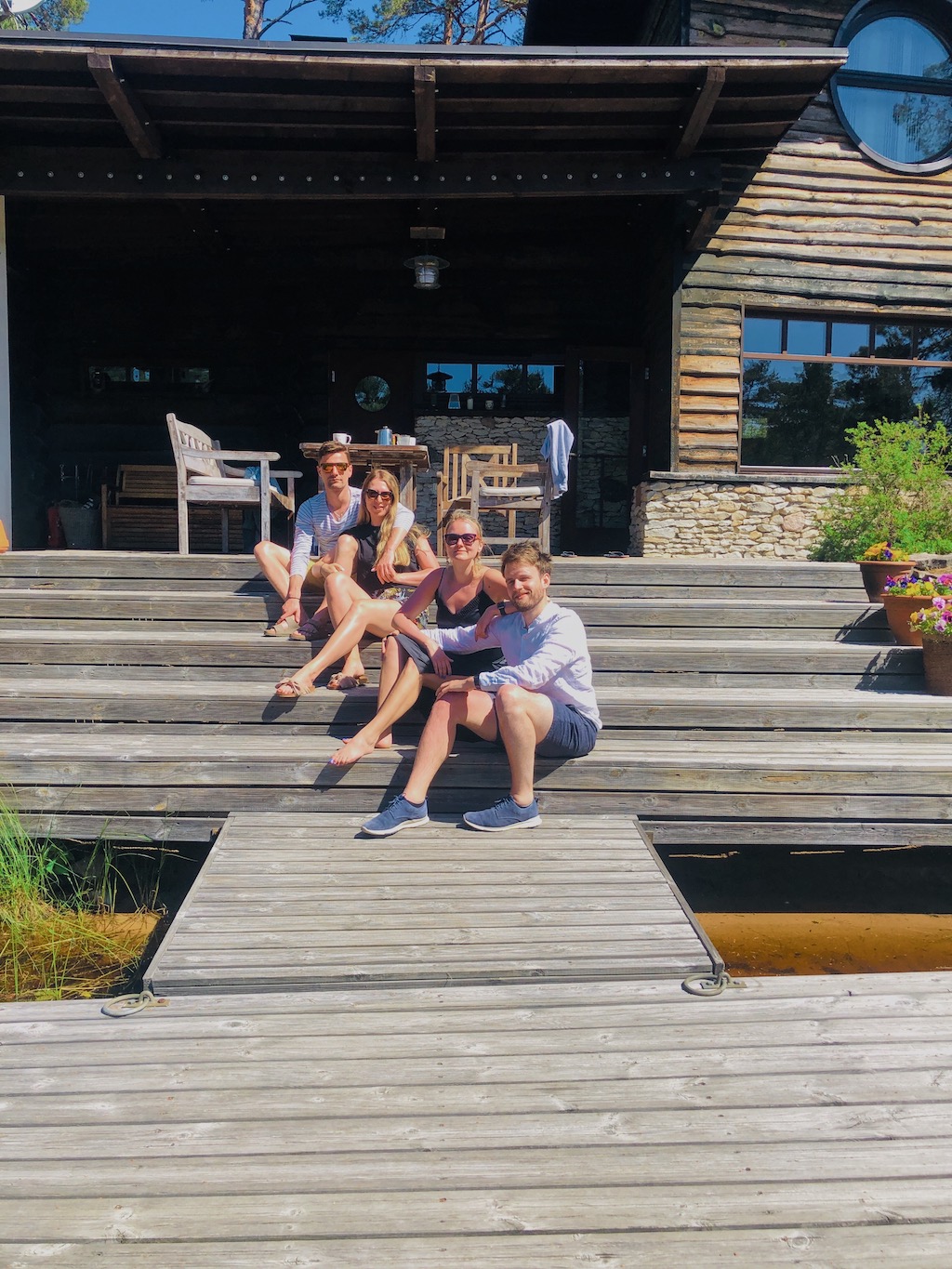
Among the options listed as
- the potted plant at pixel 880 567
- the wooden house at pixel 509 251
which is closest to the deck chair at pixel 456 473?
the wooden house at pixel 509 251

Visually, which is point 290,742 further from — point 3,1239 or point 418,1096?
point 3,1239

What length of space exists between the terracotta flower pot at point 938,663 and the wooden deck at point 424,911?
6.68ft

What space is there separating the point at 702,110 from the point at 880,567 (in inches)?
138

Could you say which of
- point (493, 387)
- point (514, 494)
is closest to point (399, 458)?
point (514, 494)

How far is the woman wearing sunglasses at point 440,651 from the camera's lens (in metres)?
3.61

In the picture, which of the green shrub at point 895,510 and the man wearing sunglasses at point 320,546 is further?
the green shrub at point 895,510

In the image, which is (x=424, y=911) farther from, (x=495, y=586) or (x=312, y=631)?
(x=312, y=631)

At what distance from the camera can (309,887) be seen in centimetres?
284

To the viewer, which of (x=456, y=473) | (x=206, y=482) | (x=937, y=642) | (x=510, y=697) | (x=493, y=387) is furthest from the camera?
(x=493, y=387)

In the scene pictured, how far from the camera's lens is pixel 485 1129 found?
179cm

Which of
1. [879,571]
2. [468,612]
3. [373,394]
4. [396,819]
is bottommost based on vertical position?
[396,819]

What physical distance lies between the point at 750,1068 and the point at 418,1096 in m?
0.76

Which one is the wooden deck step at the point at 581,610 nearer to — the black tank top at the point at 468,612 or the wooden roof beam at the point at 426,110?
the black tank top at the point at 468,612

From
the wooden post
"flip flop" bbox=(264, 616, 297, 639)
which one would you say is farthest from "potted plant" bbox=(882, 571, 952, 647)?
the wooden post
